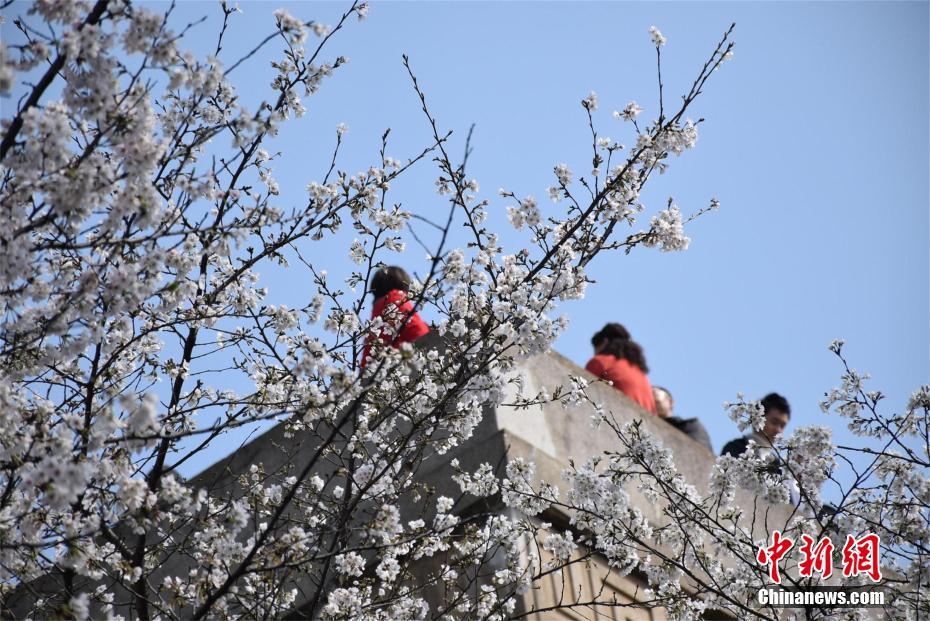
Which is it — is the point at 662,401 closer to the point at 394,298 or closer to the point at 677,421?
the point at 677,421

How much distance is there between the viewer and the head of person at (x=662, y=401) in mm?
8992

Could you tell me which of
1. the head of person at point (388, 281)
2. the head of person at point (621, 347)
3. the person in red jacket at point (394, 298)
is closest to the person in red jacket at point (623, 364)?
the head of person at point (621, 347)

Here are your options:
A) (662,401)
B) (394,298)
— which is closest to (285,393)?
(394,298)

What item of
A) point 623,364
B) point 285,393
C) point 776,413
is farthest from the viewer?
point 776,413

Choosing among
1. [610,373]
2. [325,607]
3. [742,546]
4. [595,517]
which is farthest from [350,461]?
[610,373]

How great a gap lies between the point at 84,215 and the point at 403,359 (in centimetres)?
129

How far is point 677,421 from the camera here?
8.98m

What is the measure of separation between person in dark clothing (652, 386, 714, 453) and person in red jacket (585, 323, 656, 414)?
36 centimetres

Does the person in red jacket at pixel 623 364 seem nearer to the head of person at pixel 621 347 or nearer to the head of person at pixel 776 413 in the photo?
the head of person at pixel 621 347

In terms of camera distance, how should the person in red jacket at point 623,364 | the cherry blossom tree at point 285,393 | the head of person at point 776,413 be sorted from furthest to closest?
the head of person at point 776,413 < the person in red jacket at point 623,364 < the cherry blossom tree at point 285,393

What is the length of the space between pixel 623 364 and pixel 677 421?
108cm

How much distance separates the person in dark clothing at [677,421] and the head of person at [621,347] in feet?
1.94

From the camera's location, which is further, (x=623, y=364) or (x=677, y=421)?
(x=677, y=421)

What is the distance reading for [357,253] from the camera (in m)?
5.88
